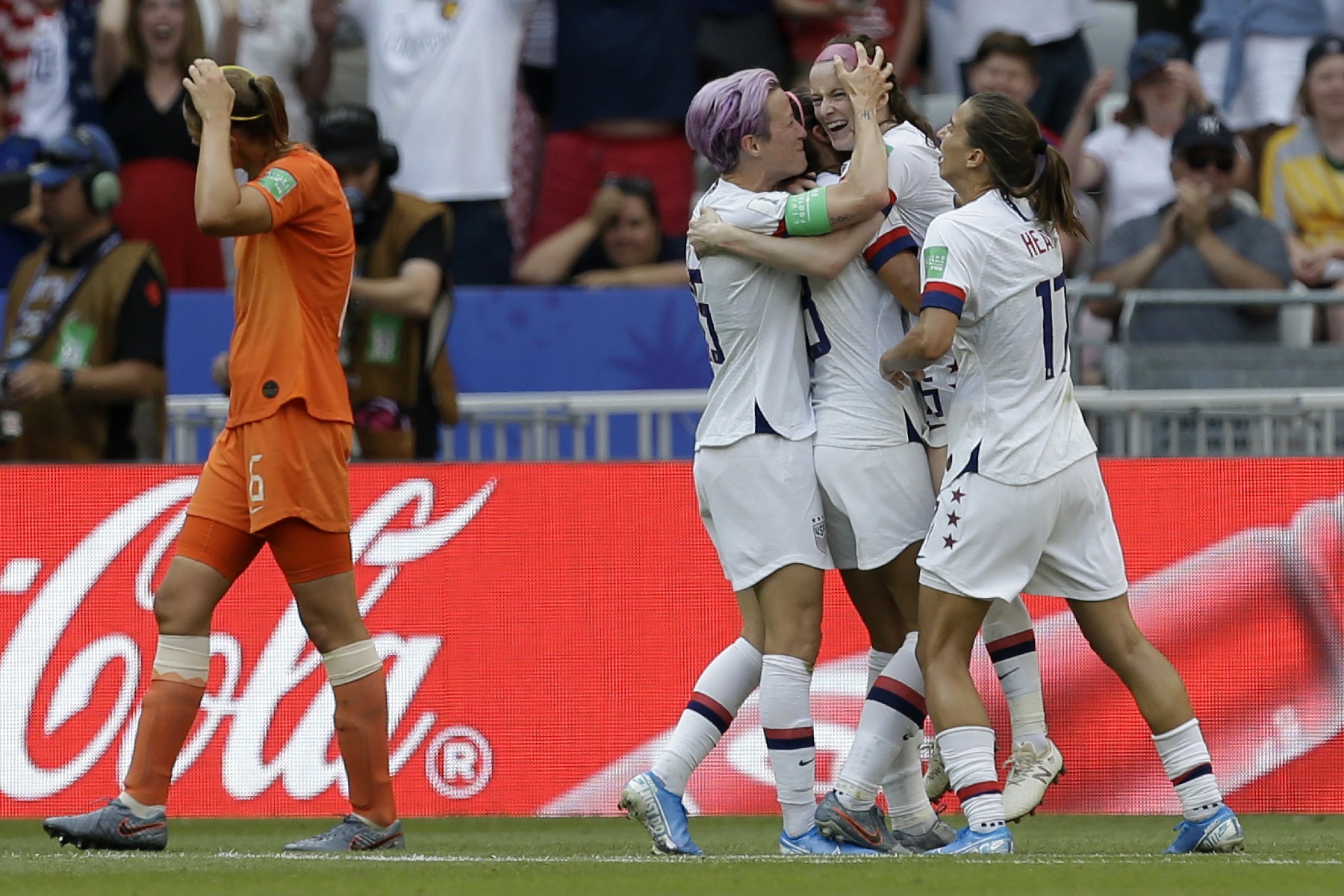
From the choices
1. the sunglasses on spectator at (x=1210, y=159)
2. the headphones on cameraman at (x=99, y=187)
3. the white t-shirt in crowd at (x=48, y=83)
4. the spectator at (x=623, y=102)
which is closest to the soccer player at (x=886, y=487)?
the headphones on cameraman at (x=99, y=187)

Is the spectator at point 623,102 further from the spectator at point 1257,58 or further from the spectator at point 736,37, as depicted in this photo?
the spectator at point 1257,58

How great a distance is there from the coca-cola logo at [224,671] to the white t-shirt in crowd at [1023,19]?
16.3 ft

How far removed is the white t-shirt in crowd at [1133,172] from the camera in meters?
11.4

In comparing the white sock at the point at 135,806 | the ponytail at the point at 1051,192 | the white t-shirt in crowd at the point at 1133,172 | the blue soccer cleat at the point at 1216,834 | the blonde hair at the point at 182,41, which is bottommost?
the white sock at the point at 135,806

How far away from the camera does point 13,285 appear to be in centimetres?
973

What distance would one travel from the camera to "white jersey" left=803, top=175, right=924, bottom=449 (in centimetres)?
622

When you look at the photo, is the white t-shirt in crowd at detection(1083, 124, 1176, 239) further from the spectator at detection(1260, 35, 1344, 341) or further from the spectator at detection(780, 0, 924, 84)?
the spectator at detection(780, 0, 924, 84)

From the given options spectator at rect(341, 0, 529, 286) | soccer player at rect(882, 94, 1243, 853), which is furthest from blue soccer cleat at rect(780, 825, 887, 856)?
spectator at rect(341, 0, 529, 286)

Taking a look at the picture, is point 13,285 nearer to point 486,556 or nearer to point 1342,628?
point 486,556

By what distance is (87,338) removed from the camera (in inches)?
369

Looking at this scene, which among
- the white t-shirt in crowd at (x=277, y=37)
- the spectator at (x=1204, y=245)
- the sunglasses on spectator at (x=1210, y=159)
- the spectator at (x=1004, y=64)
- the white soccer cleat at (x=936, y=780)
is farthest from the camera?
the white t-shirt in crowd at (x=277, y=37)

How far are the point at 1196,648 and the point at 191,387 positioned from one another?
16.7 feet

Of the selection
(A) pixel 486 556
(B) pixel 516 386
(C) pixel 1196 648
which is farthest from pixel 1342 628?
(B) pixel 516 386

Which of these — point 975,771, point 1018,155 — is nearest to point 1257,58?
point 1018,155
